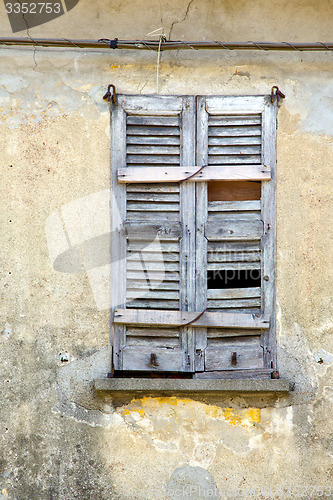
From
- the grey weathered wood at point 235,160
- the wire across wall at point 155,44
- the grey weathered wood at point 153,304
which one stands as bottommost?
the grey weathered wood at point 153,304

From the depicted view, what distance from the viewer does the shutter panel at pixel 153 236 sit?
4250 millimetres

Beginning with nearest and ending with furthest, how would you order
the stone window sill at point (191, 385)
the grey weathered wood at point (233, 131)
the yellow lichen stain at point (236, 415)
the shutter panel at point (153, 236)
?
the stone window sill at point (191, 385) < the yellow lichen stain at point (236, 415) < the shutter panel at point (153, 236) < the grey weathered wood at point (233, 131)

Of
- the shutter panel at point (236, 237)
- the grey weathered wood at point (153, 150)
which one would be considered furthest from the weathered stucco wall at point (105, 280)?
the grey weathered wood at point (153, 150)

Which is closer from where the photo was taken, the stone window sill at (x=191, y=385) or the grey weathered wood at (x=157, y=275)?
the stone window sill at (x=191, y=385)

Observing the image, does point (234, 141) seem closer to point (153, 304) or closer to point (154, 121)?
point (154, 121)

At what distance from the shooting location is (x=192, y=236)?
4.31 metres

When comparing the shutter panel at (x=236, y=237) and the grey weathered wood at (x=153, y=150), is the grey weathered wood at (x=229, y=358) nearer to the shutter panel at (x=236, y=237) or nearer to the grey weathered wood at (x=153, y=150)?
the shutter panel at (x=236, y=237)

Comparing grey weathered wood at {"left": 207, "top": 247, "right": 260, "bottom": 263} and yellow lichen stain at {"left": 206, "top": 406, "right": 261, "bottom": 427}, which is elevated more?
grey weathered wood at {"left": 207, "top": 247, "right": 260, "bottom": 263}

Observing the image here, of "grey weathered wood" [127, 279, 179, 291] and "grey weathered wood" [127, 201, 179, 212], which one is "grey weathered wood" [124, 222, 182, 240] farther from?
"grey weathered wood" [127, 279, 179, 291]

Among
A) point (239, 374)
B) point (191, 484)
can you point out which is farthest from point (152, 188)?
point (191, 484)

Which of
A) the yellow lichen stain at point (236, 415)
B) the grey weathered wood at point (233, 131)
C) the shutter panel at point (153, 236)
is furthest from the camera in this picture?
the grey weathered wood at point (233, 131)

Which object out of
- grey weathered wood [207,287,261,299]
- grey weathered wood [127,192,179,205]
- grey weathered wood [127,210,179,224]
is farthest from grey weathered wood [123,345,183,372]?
grey weathered wood [127,192,179,205]

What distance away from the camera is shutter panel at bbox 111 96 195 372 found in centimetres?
425

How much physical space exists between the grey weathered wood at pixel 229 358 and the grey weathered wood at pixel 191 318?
168 millimetres
